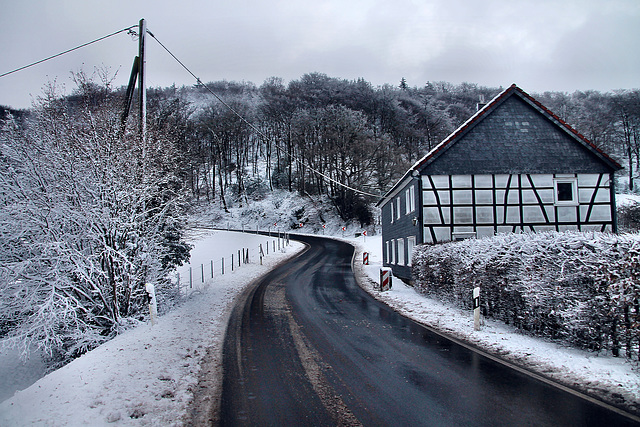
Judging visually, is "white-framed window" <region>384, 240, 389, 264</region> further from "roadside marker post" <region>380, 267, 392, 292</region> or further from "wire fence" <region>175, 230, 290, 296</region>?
"roadside marker post" <region>380, 267, 392, 292</region>

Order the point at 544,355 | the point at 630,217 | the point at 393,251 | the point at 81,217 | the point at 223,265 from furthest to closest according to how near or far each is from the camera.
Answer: the point at 630,217
the point at 223,265
the point at 393,251
the point at 81,217
the point at 544,355

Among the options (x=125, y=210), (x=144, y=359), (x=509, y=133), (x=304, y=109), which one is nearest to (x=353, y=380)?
(x=144, y=359)

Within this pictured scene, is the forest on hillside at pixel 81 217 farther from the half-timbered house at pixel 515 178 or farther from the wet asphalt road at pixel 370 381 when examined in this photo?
the half-timbered house at pixel 515 178

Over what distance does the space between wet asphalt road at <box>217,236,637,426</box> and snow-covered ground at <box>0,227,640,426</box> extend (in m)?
0.60

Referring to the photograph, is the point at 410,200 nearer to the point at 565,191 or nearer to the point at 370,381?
the point at 565,191

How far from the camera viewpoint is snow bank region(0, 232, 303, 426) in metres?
4.85

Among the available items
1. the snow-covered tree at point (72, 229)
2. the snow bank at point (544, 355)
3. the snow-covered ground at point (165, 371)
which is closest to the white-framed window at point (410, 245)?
the snow bank at point (544, 355)

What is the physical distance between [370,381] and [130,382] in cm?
364

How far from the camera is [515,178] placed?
65.8ft

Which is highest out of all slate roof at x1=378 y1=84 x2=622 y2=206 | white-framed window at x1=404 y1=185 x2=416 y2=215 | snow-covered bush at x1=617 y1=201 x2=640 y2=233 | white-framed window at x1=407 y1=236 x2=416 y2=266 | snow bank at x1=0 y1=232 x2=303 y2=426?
slate roof at x1=378 y1=84 x2=622 y2=206

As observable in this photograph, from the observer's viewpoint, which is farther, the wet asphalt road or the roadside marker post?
the roadside marker post

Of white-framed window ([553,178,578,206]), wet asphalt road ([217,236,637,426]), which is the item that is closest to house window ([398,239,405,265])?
white-framed window ([553,178,578,206])

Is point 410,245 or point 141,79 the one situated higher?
point 141,79

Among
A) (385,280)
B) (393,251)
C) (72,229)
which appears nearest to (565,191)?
(393,251)
